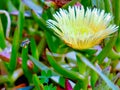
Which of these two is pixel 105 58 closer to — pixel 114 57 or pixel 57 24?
pixel 114 57

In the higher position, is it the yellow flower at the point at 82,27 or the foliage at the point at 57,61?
the yellow flower at the point at 82,27

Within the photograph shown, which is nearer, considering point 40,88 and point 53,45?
point 40,88

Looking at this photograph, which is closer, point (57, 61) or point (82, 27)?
point (82, 27)

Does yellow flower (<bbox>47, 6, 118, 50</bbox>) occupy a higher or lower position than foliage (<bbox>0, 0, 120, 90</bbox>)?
higher

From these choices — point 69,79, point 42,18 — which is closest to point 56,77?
point 69,79

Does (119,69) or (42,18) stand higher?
(42,18)

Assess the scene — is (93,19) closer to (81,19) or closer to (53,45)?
(81,19)
